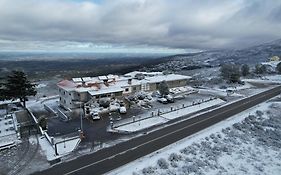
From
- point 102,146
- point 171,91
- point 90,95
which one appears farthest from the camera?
point 171,91

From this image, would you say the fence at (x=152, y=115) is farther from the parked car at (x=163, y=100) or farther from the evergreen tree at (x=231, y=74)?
the evergreen tree at (x=231, y=74)

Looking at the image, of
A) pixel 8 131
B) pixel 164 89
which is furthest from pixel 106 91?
pixel 8 131

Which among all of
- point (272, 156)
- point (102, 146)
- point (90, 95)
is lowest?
point (272, 156)

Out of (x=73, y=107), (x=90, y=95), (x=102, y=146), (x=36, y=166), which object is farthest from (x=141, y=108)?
(x=36, y=166)

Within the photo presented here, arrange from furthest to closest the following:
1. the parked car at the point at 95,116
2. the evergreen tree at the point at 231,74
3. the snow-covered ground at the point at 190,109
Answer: the evergreen tree at the point at 231,74 < the snow-covered ground at the point at 190,109 < the parked car at the point at 95,116

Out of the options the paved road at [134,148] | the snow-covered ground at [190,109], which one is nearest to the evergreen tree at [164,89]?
the snow-covered ground at [190,109]

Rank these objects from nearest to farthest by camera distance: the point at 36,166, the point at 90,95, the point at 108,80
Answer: the point at 36,166 < the point at 90,95 < the point at 108,80

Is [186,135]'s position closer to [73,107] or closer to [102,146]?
[102,146]
